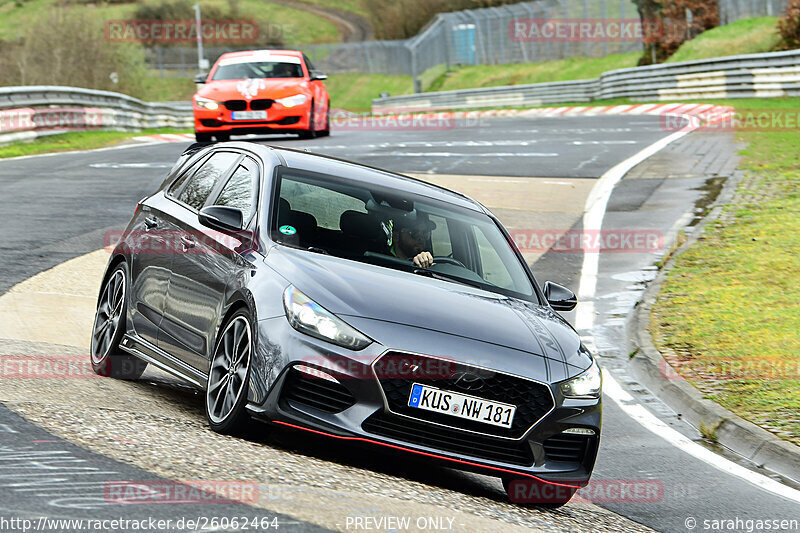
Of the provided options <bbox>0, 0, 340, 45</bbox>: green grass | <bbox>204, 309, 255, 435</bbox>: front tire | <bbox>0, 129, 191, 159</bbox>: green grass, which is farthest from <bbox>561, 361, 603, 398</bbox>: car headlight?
<bbox>0, 0, 340, 45</bbox>: green grass

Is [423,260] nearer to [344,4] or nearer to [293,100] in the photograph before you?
[293,100]

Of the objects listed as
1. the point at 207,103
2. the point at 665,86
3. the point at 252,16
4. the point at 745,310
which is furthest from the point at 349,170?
the point at 252,16

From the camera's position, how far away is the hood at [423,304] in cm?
621

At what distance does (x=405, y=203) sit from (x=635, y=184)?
13.8 meters

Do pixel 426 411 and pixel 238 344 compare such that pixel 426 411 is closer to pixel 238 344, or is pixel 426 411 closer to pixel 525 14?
pixel 238 344

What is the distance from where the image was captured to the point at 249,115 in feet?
78.1

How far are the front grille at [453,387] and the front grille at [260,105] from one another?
18.3 meters

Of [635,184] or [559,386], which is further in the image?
[635,184]

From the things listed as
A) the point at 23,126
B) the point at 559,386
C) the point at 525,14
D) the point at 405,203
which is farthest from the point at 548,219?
the point at 525,14

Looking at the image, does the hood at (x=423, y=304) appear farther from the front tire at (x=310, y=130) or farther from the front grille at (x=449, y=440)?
the front tire at (x=310, y=130)

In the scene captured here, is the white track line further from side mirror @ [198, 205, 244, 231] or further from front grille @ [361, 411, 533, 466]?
side mirror @ [198, 205, 244, 231]

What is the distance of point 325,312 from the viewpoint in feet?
20.0

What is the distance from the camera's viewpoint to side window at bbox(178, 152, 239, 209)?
7.97 metres

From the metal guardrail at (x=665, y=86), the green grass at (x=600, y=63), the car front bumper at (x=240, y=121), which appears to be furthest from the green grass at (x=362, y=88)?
the car front bumper at (x=240, y=121)
